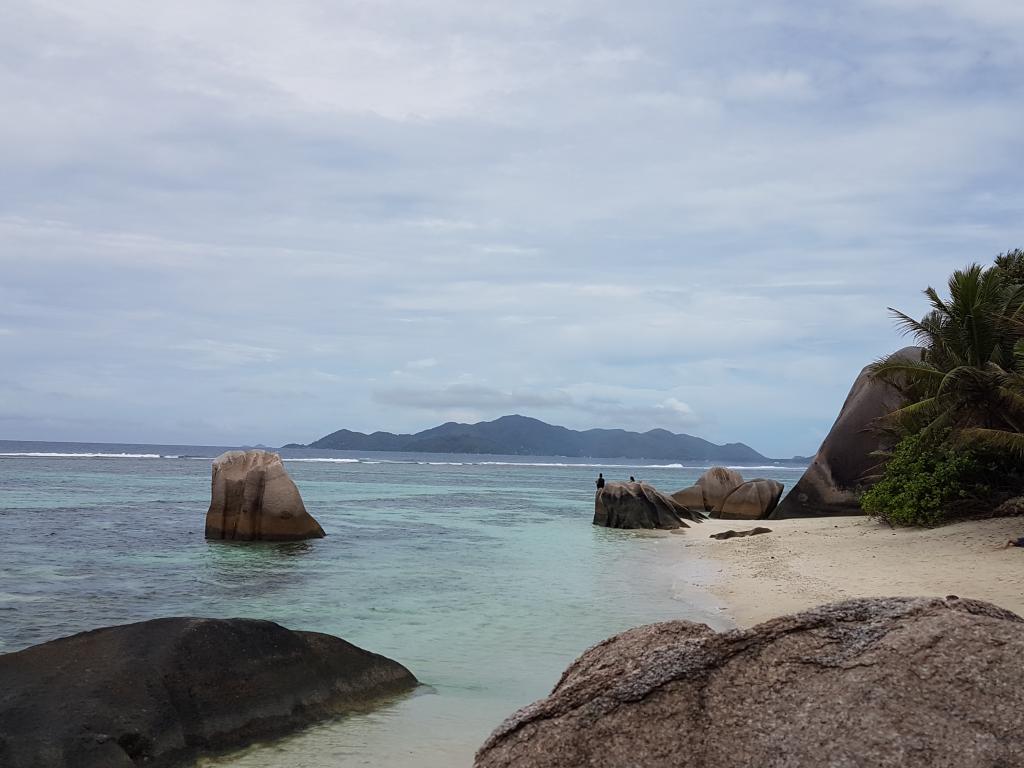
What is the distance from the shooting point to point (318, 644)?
26.4 feet

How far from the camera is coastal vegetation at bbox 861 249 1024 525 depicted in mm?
20812

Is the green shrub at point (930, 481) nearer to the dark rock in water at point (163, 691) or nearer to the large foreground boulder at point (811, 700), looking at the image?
the dark rock in water at point (163, 691)

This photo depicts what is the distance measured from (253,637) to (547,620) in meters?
6.55

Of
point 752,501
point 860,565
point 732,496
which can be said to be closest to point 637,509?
point 752,501

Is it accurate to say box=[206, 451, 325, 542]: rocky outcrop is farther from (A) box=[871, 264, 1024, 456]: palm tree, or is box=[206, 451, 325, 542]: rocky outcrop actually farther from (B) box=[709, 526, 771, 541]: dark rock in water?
(A) box=[871, 264, 1024, 456]: palm tree

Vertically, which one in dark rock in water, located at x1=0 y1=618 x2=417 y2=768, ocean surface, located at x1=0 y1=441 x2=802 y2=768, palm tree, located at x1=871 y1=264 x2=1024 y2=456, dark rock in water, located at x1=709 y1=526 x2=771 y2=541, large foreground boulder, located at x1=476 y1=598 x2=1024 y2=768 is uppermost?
palm tree, located at x1=871 y1=264 x2=1024 y2=456

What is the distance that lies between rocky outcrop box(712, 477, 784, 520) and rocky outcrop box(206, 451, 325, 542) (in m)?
20.0

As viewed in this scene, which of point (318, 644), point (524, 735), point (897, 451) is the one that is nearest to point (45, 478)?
point (897, 451)

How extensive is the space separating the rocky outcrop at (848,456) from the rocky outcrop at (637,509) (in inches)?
165

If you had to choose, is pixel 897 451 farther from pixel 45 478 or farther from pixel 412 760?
pixel 45 478

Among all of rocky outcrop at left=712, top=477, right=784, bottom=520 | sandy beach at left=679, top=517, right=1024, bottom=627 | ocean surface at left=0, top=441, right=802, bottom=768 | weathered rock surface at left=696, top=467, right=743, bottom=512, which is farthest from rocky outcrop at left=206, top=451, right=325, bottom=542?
weathered rock surface at left=696, top=467, right=743, bottom=512

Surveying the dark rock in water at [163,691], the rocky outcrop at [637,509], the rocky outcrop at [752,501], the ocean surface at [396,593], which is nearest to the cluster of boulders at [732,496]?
the rocky outcrop at [752,501]

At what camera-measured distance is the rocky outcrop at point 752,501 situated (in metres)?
35.6

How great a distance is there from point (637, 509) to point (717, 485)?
9.15 meters
